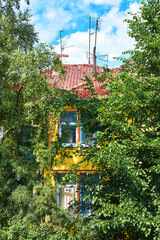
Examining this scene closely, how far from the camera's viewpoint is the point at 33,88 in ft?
33.1

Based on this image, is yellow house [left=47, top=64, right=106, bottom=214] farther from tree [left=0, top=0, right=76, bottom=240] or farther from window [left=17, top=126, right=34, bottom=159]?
window [left=17, top=126, right=34, bottom=159]

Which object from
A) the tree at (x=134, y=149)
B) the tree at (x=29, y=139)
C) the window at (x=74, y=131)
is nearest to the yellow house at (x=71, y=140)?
the window at (x=74, y=131)

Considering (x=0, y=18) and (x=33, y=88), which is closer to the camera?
(x=33, y=88)

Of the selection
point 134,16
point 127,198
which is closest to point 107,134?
point 127,198

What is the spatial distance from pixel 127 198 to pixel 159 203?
2.76 feet

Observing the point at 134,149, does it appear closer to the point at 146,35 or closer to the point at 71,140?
the point at 146,35

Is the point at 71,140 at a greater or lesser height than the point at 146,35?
lesser

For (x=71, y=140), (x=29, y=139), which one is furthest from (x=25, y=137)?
(x=71, y=140)

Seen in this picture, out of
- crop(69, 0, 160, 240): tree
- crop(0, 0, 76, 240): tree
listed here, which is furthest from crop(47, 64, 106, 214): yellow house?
crop(69, 0, 160, 240): tree

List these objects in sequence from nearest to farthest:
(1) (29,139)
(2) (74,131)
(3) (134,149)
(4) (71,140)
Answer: (3) (134,149) → (2) (74,131) → (1) (29,139) → (4) (71,140)

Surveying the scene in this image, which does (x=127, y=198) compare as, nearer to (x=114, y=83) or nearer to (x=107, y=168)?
(x=107, y=168)

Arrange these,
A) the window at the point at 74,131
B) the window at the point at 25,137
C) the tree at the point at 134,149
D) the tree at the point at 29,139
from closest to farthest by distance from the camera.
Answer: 1. the tree at the point at 134,149
2. the window at the point at 74,131
3. the tree at the point at 29,139
4. the window at the point at 25,137

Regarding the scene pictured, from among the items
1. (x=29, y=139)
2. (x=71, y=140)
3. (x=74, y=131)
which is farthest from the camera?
(x=71, y=140)

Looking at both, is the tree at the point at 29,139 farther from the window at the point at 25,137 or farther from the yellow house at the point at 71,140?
the yellow house at the point at 71,140
